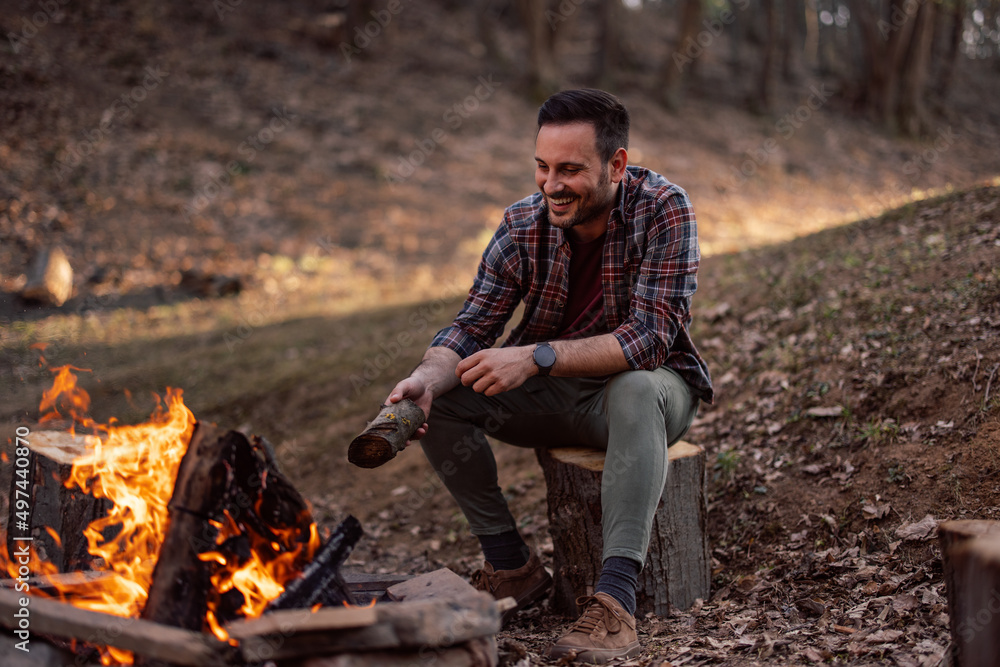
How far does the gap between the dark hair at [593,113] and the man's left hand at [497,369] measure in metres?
0.95

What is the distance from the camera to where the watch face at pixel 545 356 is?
9.80 ft

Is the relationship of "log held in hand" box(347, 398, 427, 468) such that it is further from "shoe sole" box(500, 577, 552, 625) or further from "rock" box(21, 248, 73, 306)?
"rock" box(21, 248, 73, 306)

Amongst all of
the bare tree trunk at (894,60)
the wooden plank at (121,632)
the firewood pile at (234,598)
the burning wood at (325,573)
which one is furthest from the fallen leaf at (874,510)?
the bare tree trunk at (894,60)

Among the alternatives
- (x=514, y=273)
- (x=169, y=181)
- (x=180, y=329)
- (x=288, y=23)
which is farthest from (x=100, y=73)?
(x=514, y=273)

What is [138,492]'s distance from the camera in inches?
109

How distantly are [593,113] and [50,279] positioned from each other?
9070mm

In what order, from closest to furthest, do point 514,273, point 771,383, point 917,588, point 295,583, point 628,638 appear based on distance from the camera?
1. point 295,583
2. point 628,638
3. point 917,588
4. point 514,273
5. point 771,383

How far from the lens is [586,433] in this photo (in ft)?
10.7

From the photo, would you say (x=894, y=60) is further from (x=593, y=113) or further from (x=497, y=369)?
(x=497, y=369)

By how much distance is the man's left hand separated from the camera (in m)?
2.94

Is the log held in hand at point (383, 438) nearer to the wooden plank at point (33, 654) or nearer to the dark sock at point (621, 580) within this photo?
the dark sock at point (621, 580)

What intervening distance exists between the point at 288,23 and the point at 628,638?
779 inches

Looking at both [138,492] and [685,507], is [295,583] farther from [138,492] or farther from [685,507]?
[685,507]

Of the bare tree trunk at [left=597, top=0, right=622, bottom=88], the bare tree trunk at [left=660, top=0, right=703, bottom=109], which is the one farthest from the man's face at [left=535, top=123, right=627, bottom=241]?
the bare tree trunk at [left=597, top=0, right=622, bottom=88]
